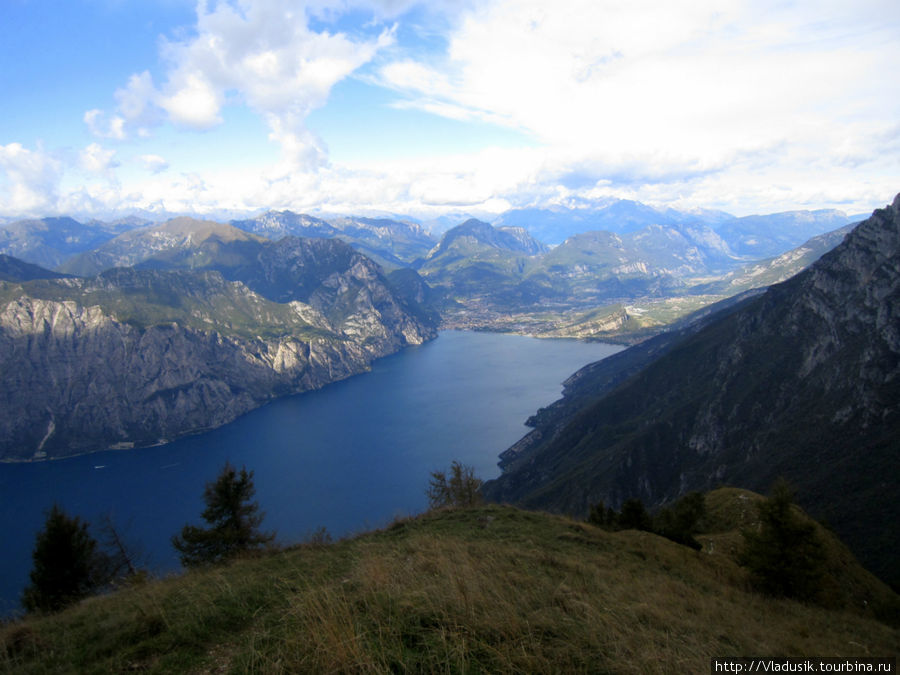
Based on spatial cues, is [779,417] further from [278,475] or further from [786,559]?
[278,475]

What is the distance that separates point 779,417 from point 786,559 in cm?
9293

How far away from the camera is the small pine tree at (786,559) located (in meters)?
18.0

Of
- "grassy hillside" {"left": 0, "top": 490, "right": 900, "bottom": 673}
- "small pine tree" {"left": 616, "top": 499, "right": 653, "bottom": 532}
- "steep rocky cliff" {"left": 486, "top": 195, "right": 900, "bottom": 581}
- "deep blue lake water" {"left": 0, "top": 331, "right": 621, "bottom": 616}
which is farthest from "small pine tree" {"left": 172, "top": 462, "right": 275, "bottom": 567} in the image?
"deep blue lake water" {"left": 0, "top": 331, "right": 621, "bottom": 616}

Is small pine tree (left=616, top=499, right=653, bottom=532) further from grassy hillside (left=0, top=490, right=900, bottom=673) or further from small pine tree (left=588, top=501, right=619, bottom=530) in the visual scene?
grassy hillside (left=0, top=490, right=900, bottom=673)

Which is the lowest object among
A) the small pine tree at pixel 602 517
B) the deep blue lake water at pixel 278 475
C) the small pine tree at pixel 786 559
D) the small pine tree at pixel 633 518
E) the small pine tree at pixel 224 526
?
the deep blue lake water at pixel 278 475

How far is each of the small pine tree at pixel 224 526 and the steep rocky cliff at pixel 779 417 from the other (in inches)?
2362

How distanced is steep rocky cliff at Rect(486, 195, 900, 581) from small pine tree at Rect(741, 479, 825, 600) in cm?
4018

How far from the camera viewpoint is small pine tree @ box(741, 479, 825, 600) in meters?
18.0

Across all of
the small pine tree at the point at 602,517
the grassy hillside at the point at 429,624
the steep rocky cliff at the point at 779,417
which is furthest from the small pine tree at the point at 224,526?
the steep rocky cliff at the point at 779,417

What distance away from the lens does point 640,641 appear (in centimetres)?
664

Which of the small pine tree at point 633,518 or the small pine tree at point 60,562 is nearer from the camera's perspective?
the small pine tree at point 60,562

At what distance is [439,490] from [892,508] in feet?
188

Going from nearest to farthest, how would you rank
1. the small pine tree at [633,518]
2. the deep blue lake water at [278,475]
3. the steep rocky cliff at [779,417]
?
the small pine tree at [633,518], the steep rocky cliff at [779,417], the deep blue lake water at [278,475]

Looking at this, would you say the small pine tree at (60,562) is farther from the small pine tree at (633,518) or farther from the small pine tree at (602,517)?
the small pine tree at (633,518)
